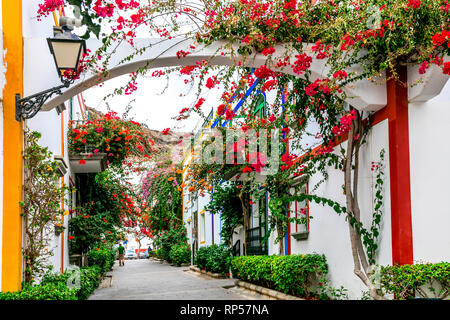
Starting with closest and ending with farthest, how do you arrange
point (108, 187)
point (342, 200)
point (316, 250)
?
point (342, 200) < point (316, 250) < point (108, 187)

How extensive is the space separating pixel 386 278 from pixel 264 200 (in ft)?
24.3

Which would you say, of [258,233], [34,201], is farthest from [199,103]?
[258,233]

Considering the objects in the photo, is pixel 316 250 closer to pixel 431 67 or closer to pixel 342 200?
pixel 342 200

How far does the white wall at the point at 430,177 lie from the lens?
6250 mm

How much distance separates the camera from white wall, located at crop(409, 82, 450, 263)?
6250 millimetres

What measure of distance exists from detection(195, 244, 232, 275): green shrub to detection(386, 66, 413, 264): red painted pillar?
9.74 m

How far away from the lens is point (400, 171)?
641 centimetres

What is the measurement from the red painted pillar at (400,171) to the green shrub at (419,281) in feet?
0.92

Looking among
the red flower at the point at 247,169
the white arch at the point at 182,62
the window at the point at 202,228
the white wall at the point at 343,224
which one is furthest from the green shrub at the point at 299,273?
the window at the point at 202,228

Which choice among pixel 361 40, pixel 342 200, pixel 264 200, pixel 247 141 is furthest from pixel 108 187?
pixel 361 40

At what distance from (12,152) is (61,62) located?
1212mm

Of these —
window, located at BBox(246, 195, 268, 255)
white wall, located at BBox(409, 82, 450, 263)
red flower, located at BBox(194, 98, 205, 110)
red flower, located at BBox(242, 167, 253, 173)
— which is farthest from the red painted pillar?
window, located at BBox(246, 195, 268, 255)

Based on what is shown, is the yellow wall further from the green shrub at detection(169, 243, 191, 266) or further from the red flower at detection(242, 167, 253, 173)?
the green shrub at detection(169, 243, 191, 266)

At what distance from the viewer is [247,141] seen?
11.1m
